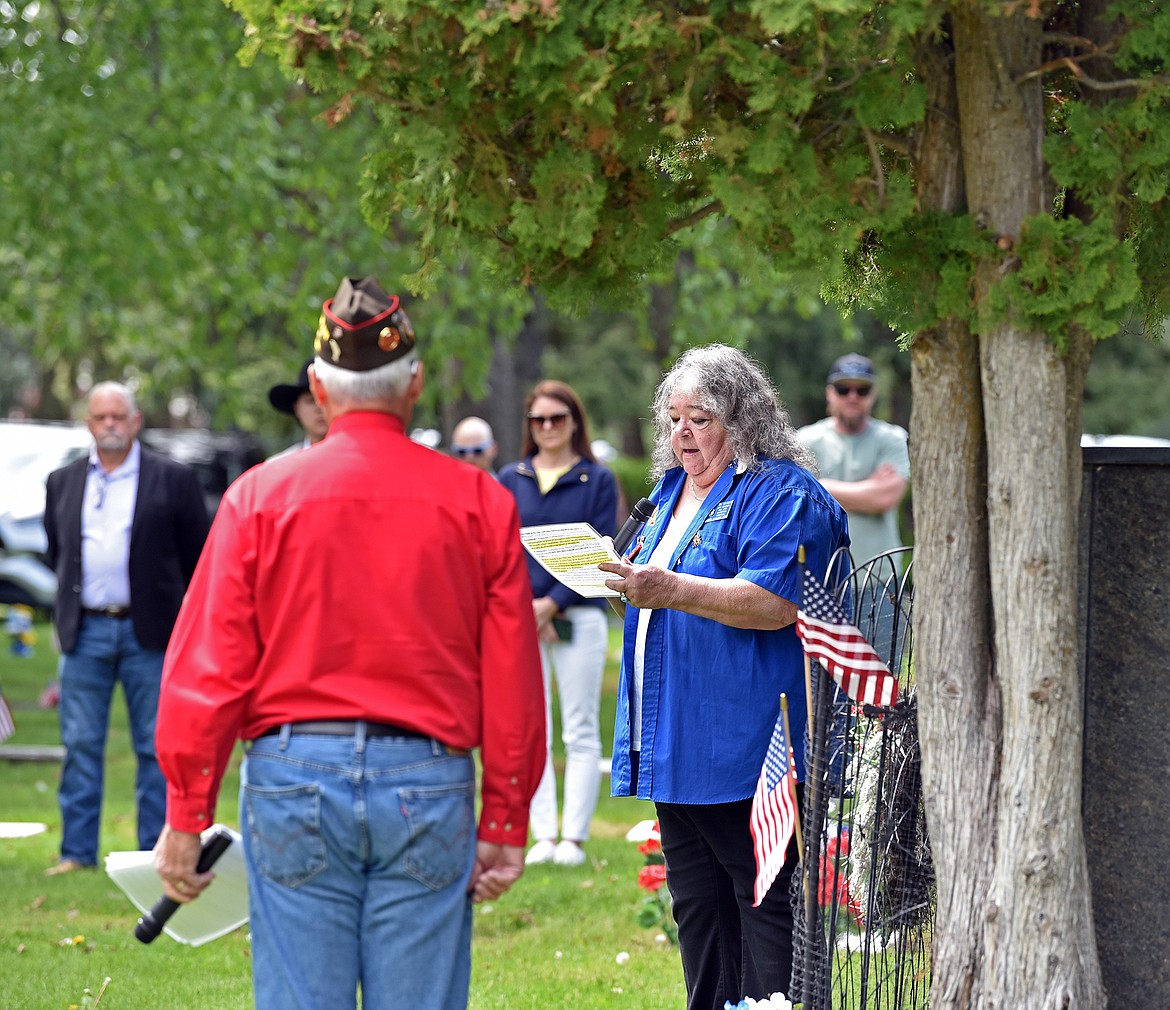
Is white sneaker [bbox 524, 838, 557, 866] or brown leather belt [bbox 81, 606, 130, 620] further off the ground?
brown leather belt [bbox 81, 606, 130, 620]

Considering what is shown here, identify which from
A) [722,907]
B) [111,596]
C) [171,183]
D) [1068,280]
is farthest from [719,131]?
[171,183]

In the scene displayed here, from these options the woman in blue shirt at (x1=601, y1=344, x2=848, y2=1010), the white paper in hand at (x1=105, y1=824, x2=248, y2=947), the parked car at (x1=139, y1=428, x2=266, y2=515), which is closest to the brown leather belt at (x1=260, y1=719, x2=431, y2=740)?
the white paper in hand at (x1=105, y1=824, x2=248, y2=947)

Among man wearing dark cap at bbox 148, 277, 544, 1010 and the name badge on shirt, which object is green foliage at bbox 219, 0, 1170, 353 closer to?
man wearing dark cap at bbox 148, 277, 544, 1010

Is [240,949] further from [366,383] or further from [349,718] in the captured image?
[366,383]

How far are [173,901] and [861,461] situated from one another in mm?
5365

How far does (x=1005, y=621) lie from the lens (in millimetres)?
3143

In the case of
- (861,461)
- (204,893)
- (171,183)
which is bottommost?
(204,893)

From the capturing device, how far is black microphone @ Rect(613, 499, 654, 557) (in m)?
4.46

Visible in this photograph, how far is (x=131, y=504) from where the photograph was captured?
7.51m

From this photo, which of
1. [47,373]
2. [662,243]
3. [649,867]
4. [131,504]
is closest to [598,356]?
[47,373]

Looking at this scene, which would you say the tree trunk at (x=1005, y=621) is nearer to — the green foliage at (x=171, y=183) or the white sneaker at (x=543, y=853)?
the white sneaker at (x=543, y=853)

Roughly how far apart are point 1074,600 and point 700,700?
1162mm

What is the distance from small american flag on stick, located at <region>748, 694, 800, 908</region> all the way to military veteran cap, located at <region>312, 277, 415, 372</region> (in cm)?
125

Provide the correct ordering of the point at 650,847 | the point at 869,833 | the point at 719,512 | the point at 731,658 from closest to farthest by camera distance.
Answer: the point at 869,833 < the point at 731,658 < the point at 719,512 < the point at 650,847
